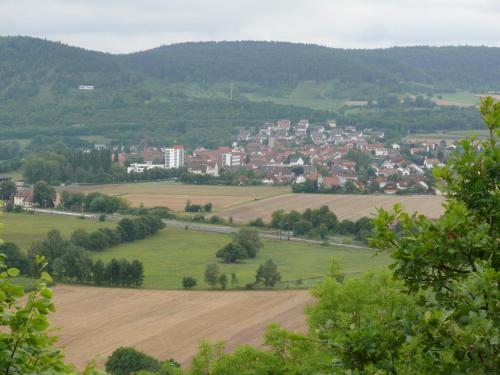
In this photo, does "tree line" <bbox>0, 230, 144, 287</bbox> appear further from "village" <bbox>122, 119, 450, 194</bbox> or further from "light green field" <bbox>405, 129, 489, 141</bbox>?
"light green field" <bbox>405, 129, 489, 141</bbox>

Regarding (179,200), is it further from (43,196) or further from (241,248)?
(241,248)

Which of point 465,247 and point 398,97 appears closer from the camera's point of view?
point 465,247

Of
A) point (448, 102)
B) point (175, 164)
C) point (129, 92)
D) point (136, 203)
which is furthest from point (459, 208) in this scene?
point (448, 102)

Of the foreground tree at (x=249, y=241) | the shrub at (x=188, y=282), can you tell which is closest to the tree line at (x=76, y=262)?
the shrub at (x=188, y=282)

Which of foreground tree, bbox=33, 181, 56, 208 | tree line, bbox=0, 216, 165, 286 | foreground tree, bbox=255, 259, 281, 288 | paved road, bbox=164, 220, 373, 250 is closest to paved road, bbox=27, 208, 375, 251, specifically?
paved road, bbox=164, 220, 373, 250

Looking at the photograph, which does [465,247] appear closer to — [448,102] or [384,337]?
[384,337]

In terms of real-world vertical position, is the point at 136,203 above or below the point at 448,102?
below

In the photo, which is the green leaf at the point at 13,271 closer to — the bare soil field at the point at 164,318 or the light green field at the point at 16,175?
the bare soil field at the point at 164,318
